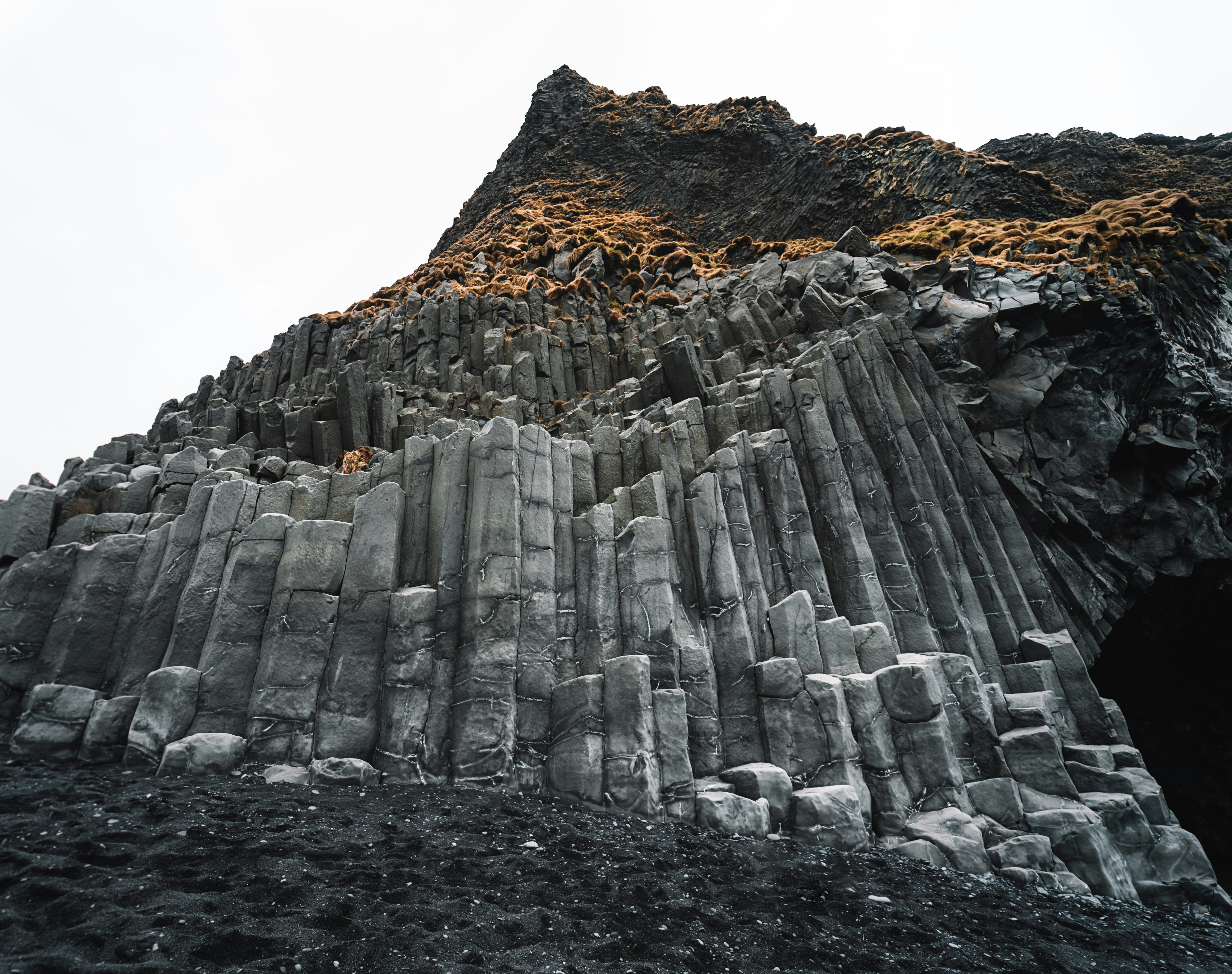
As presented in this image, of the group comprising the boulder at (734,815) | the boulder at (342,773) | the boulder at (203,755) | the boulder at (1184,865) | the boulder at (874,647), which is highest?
the boulder at (874,647)

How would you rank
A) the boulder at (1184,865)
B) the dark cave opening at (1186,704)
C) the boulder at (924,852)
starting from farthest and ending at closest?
the dark cave opening at (1186,704) < the boulder at (1184,865) < the boulder at (924,852)

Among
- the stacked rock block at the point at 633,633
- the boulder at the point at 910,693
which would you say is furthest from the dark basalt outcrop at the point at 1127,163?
the boulder at the point at 910,693

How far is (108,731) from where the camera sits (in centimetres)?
839

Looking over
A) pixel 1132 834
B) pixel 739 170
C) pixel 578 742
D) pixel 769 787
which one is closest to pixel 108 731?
pixel 578 742

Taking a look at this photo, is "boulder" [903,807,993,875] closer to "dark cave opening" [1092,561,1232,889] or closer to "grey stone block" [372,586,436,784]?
"grey stone block" [372,586,436,784]

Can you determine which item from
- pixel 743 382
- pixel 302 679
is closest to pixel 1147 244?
pixel 743 382

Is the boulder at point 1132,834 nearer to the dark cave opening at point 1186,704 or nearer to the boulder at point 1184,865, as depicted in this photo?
the boulder at point 1184,865

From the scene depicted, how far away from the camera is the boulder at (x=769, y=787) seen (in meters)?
8.62

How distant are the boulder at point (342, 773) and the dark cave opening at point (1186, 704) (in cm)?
2099

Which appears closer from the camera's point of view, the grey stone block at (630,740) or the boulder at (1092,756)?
the grey stone block at (630,740)

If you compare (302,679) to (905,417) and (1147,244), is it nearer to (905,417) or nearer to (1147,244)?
(905,417)

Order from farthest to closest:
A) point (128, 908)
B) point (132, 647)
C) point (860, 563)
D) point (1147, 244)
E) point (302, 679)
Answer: point (1147, 244)
point (860, 563)
point (132, 647)
point (302, 679)
point (128, 908)

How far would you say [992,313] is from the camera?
764 inches

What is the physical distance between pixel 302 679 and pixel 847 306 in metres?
19.3
